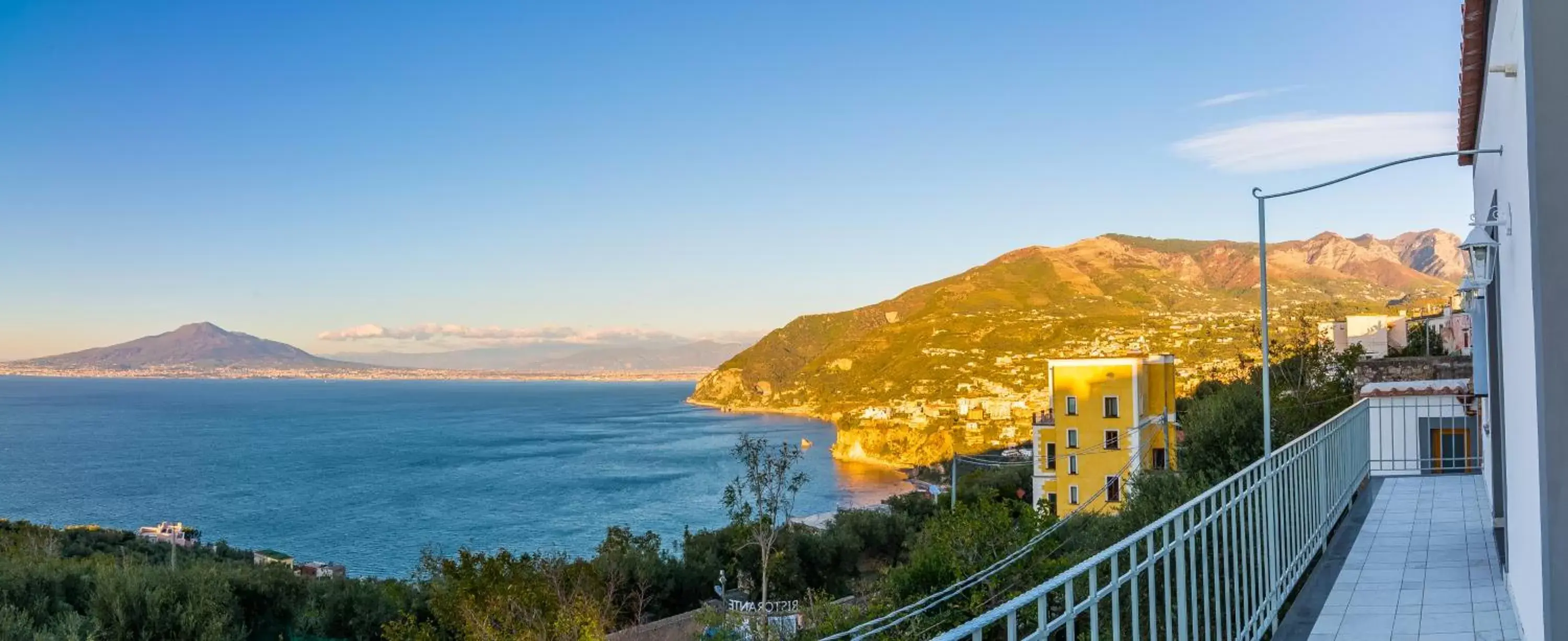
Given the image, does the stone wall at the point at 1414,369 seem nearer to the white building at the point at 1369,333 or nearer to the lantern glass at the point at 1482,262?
the lantern glass at the point at 1482,262

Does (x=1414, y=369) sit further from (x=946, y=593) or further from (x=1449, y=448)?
(x=946, y=593)

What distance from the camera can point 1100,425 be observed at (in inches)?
1209

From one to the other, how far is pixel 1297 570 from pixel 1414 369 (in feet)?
38.1

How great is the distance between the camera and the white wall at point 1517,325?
3219 mm

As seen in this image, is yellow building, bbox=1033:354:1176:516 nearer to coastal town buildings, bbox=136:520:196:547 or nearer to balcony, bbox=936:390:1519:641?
balcony, bbox=936:390:1519:641

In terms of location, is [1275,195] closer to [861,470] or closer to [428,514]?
[428,514]

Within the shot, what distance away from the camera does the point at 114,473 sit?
71500 millimetres

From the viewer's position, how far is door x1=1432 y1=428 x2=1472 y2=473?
11.3m

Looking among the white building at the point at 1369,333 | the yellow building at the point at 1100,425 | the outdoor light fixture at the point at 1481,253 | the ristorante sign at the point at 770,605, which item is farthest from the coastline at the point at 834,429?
the outdoor light fixture at the point at 1481,253

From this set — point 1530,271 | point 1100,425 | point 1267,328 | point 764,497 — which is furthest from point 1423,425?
point 1100,425

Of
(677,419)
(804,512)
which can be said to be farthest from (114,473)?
(677,419)

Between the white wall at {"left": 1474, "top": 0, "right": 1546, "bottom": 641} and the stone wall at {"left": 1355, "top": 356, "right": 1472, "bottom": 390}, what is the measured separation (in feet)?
36.2

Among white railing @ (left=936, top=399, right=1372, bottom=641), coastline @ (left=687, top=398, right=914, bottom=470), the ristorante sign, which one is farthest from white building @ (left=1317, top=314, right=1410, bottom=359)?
coastline @ (left=687, top=398, right=914, bottom=470)

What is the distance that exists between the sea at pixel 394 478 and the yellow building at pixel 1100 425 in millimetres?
18224
